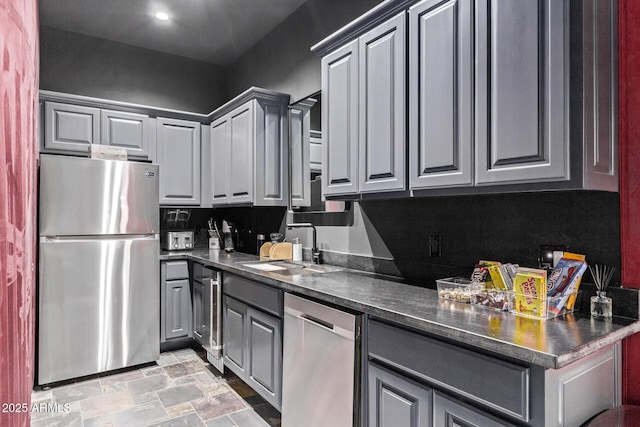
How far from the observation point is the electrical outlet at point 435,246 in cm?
202

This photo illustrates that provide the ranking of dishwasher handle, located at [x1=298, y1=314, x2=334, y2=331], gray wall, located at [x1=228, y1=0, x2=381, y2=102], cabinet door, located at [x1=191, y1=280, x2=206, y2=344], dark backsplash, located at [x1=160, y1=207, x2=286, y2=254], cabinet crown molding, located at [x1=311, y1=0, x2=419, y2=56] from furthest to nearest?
dark backsplash, located at [x1=160, y1=207, x2=286, y2=254] < cabinet door, located at [x1=191, y1=280, x2=206, y2=344] < gray wall, located at [x1=228, y1=0, x2=381, y2=102] < cabinet crown molding, located at [x1=311, y1=0, x2=419, y2=56] < dishwasher handle, located at [x1=298, y1=314, x2=334, y2=331]

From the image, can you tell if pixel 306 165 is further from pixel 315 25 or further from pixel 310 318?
pixel 310 318

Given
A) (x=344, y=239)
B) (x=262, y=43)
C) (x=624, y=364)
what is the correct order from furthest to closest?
(x=262, y=43) < (x=344, y=239) < (x=624, y=364)

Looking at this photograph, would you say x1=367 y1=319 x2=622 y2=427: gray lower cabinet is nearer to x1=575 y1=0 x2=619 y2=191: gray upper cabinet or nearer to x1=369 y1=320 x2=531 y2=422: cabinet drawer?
x1=369 y1=320 x2=531 y2=422: cabinet drawer

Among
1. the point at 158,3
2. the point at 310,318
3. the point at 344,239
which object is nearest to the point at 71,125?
the point at 158,3

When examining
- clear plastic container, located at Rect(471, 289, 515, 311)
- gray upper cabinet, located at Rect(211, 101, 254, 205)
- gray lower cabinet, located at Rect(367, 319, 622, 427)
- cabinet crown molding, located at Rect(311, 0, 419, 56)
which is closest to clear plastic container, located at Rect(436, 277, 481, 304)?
clear plastic container, located at Rect(471, 289, 515, 311)

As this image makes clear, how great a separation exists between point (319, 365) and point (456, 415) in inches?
29.5

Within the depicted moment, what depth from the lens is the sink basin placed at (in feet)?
8.23

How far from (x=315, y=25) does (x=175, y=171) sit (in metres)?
2.01

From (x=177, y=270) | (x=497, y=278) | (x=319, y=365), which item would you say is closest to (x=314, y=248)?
(x=319, y=365)

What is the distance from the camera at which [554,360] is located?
97cm

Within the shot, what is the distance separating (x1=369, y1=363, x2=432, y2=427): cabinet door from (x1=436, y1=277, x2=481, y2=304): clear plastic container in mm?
421

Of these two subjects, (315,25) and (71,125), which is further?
(71,125)

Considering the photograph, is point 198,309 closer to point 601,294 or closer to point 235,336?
point 235,336
